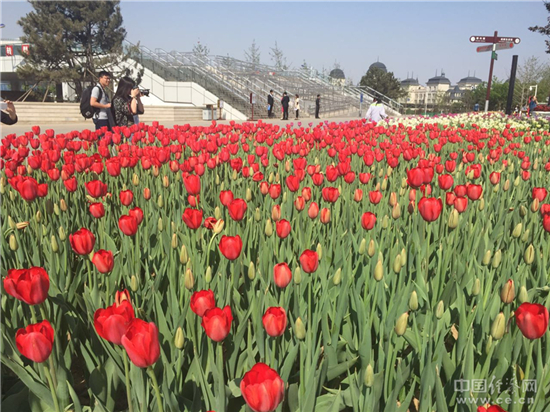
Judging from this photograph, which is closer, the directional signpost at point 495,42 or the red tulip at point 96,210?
the red tulip at point 96,210

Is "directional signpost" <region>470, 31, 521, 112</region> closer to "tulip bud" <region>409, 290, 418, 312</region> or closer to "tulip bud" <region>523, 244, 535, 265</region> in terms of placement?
"tulip bud" <region>523, 244, 535, 265</region>

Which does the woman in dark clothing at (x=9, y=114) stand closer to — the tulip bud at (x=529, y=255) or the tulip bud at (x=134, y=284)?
the tulip bud at (x=134, y=284)

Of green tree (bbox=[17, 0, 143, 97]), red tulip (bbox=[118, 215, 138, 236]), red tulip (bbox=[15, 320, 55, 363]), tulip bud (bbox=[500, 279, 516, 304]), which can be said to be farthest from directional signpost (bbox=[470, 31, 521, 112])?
red tulip (bbox=[15, 320, 55, 363])

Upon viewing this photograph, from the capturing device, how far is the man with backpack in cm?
661

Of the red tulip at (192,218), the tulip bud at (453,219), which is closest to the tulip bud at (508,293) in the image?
the tulip bud at (453,219)

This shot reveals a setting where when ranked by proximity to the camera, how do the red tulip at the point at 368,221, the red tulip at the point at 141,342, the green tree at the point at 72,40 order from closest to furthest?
1. the red tulip at the point at 141,342
2. the red tulip at the point at 368,221
3. the green tree at the point at 72,40

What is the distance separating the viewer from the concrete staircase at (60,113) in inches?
870

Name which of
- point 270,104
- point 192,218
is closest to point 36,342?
point 192,218

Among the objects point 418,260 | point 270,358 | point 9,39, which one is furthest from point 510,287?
point 9,39

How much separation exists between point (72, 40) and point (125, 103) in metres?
26.7

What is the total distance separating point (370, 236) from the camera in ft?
7.43

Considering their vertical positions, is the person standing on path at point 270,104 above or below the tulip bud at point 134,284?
above

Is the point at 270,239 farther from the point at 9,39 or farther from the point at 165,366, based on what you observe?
the point at 9,39

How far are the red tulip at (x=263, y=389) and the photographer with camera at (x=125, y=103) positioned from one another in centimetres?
642
